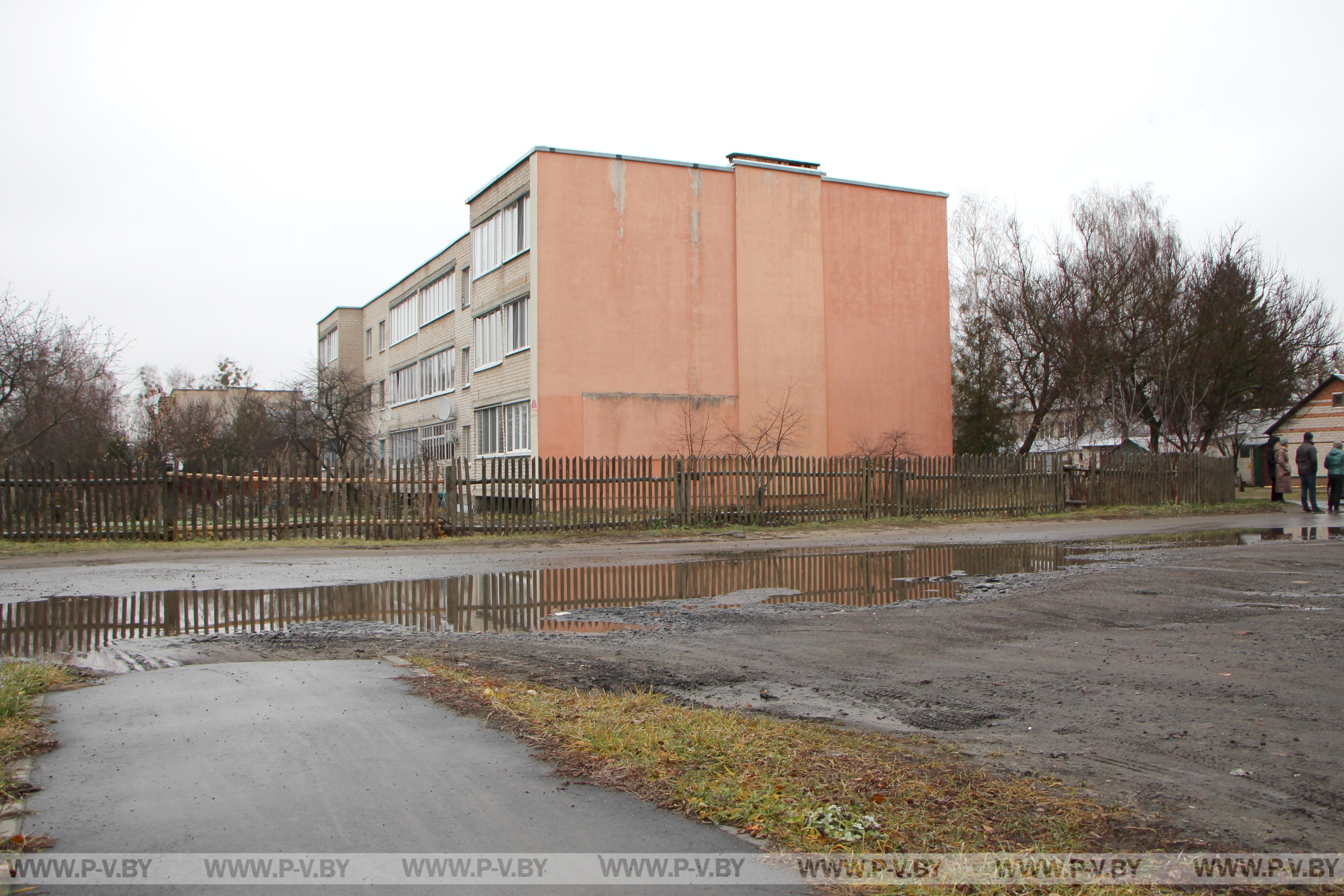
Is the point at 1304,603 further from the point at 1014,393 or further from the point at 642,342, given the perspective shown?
the point at 1014,393

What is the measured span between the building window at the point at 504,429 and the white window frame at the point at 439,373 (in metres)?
4.88

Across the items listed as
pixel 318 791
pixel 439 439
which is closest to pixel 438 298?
pixel 439 439

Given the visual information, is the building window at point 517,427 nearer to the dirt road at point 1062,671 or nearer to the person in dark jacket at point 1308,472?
the dirt road at point 1062,671

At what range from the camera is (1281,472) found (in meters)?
27.7

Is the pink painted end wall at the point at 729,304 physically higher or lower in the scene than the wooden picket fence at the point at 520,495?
higher

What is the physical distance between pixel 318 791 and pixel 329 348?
59.7 metres

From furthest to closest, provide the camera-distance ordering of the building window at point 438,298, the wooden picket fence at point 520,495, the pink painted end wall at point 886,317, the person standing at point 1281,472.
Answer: the building window at point 438,298 < the pink painted end wall at point 886,317 < the person standing at point 1281,472 < the wooden picket fence at point 520,495

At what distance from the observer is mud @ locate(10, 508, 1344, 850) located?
402 centimetres

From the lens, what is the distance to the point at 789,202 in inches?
1224

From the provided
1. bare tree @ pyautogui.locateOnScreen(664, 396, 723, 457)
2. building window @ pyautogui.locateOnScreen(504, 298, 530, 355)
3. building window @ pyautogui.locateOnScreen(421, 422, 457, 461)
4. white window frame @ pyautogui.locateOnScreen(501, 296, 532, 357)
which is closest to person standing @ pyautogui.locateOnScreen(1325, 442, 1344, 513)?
bare tree @ pyautogui.locateOnScreen(664, 396, 723, 457)

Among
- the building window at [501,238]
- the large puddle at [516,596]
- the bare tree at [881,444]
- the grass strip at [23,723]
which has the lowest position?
the large puddle at [516,596]

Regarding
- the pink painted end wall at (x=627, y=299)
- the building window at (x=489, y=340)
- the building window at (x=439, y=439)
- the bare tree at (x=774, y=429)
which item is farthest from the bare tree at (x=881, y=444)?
the building window at (x=439, y=439)

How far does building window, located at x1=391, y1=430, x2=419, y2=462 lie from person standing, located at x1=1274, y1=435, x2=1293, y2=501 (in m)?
31.9

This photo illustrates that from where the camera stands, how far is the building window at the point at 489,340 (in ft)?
101
